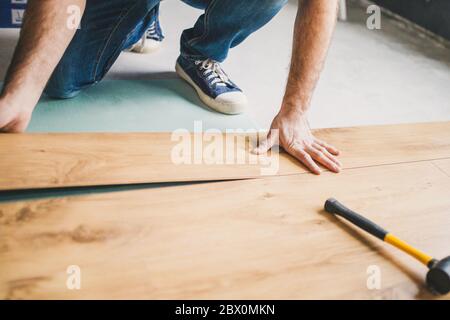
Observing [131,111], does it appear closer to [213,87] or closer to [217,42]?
[213,87]

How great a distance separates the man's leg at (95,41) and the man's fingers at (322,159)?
764mm

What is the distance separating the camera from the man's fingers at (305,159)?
1.23 m

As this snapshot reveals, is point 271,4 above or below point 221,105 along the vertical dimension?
above

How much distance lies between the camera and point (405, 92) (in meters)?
2.22

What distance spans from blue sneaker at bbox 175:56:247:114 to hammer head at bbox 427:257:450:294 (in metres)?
1.02

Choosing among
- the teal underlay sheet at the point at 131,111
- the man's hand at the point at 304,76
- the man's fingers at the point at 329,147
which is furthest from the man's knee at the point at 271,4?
the man's fingers at the point at 329,147

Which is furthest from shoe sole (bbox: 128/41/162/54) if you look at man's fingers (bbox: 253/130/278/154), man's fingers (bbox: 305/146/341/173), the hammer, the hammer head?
the hammer head

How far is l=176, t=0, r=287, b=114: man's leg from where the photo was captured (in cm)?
169

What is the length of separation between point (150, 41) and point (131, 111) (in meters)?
0.59

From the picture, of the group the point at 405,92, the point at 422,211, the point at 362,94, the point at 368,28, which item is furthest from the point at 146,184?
the point at 368,28

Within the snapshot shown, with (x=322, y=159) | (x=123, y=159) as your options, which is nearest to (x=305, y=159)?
(x=322, y=159)

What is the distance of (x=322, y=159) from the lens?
1.26m

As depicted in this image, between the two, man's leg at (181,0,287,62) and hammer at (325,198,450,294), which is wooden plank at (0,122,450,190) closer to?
hammer at (325,198,450,294)
